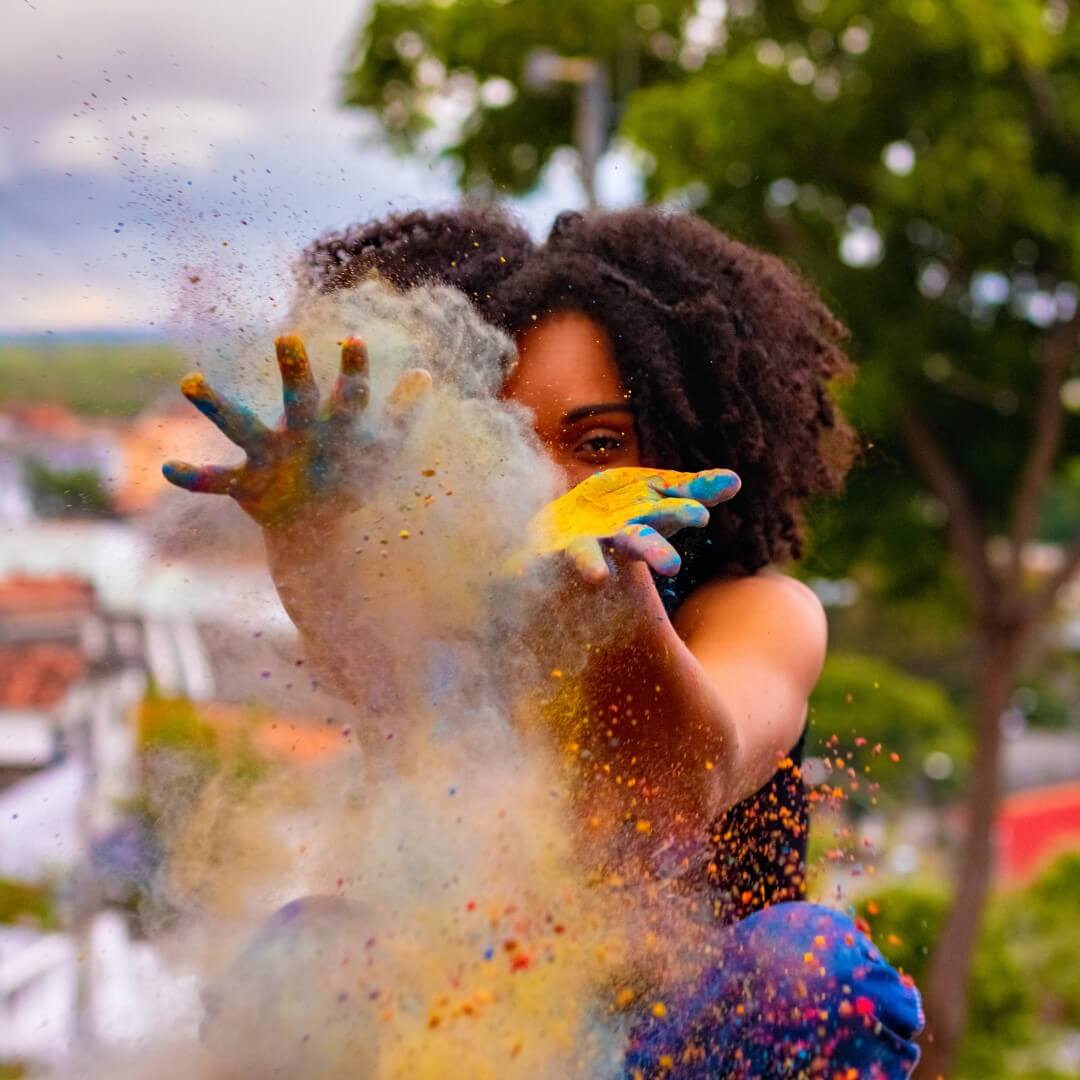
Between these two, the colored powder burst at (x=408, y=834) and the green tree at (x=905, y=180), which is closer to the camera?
the colored powder burst at (x=408, y=834)

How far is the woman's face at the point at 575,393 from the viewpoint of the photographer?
141 cm

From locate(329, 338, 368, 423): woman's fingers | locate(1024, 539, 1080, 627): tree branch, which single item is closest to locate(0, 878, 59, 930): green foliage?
locate(329, 338, 368, 423): woman's fingers

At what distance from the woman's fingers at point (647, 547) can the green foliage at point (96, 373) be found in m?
0.41

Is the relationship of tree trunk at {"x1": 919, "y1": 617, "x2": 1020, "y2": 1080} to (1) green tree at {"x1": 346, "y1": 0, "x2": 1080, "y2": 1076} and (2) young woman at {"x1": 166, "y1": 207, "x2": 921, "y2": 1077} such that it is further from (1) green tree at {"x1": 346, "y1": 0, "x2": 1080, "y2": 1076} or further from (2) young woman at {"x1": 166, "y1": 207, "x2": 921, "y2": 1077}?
(2) young woman at {"x1": 166, "y1": 207, "x2": 921, "y2": 1077}

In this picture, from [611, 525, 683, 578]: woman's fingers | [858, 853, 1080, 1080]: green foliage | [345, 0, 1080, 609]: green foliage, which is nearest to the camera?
[611, 525, 683, 578]: woman's fingers

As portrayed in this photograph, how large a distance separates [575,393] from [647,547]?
0.99 ft

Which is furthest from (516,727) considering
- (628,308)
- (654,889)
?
(628,308)

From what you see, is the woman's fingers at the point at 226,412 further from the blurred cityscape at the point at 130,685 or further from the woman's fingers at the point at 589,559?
the woman's fingers at the point at 589,559

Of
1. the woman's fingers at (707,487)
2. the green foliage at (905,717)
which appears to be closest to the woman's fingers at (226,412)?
the woman's fingers at (707,487)

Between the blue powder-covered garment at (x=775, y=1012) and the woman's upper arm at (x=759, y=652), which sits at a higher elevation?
the woman's upper arm at (x=759, y=652)

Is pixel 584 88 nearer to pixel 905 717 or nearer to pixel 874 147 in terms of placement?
pixel 874 147

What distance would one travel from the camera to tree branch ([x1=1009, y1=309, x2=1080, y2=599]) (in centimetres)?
599

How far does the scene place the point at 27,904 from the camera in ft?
5.89

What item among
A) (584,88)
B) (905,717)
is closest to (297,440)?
(584,88)
